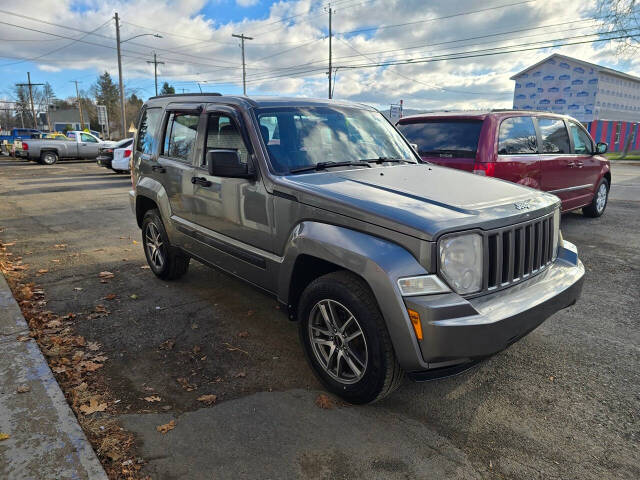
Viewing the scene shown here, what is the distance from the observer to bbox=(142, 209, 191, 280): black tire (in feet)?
16.6

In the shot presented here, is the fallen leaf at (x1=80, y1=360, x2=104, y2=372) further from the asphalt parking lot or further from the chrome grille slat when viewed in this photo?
the chrome grille slat

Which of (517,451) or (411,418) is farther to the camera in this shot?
(411,418)

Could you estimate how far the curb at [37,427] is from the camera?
2.32 metres

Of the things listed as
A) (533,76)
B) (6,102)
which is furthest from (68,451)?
(6,102)

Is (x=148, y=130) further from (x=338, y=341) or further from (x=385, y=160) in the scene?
(x=338, y=341)

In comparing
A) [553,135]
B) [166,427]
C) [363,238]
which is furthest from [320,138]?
[553,135]

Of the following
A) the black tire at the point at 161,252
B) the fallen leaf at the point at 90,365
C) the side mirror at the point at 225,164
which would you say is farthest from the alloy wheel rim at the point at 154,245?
the side mirror at the point at 225,164

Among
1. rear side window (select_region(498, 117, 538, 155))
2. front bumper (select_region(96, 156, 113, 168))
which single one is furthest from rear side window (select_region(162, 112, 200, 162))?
front bumper (select_region(96, 156, 113, 168))

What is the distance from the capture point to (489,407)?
2.95m

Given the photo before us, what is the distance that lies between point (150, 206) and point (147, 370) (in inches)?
101

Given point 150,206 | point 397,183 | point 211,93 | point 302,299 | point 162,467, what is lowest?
point 162,467

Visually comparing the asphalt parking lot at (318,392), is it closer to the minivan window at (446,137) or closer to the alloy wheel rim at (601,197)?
→ the minivan window at (446,137)

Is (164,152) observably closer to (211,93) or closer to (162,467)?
(211,93)

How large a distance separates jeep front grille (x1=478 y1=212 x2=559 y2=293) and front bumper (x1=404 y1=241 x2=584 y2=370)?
0.09 m
